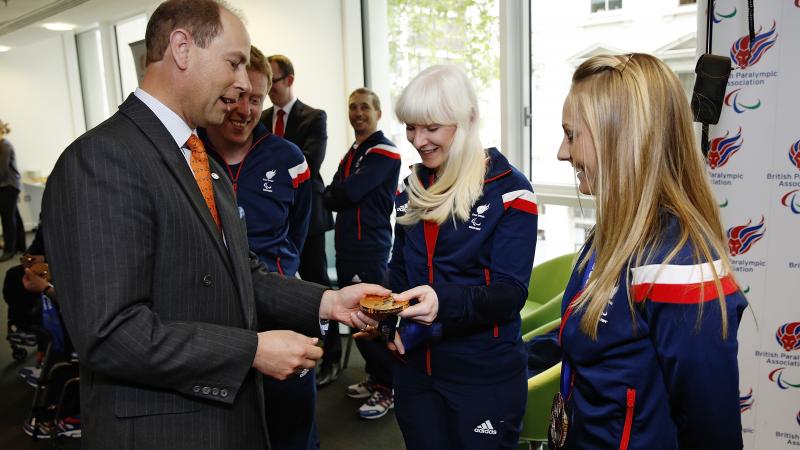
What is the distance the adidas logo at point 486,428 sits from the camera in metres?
1.77

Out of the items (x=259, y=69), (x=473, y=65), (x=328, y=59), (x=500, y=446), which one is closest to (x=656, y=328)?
(x=500, y=446)

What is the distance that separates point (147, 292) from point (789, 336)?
281cm

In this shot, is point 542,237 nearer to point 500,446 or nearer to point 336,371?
point 336,371

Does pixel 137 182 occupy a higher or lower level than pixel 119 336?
higher

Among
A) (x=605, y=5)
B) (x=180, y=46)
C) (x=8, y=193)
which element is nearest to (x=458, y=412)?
(x=180, y=46)

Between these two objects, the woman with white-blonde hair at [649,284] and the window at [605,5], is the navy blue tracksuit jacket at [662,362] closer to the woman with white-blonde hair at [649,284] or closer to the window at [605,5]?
the woman with white-blonde hair at [649,284]

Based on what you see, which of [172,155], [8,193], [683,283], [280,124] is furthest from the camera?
[8,193]

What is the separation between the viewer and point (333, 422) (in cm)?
359

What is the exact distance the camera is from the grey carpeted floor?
11.0 ft

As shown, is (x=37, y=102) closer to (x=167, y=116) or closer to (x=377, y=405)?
(x=377, y=405)

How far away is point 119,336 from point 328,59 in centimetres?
493

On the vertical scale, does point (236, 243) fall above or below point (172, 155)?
below

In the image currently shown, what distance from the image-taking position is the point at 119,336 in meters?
1.18

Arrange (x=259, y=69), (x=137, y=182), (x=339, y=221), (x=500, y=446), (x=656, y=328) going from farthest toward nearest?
(x=339, y=221) → (x=259, y=69) → (x=500, y=446) → (x=137, y=182) → (x=656, y=328)
